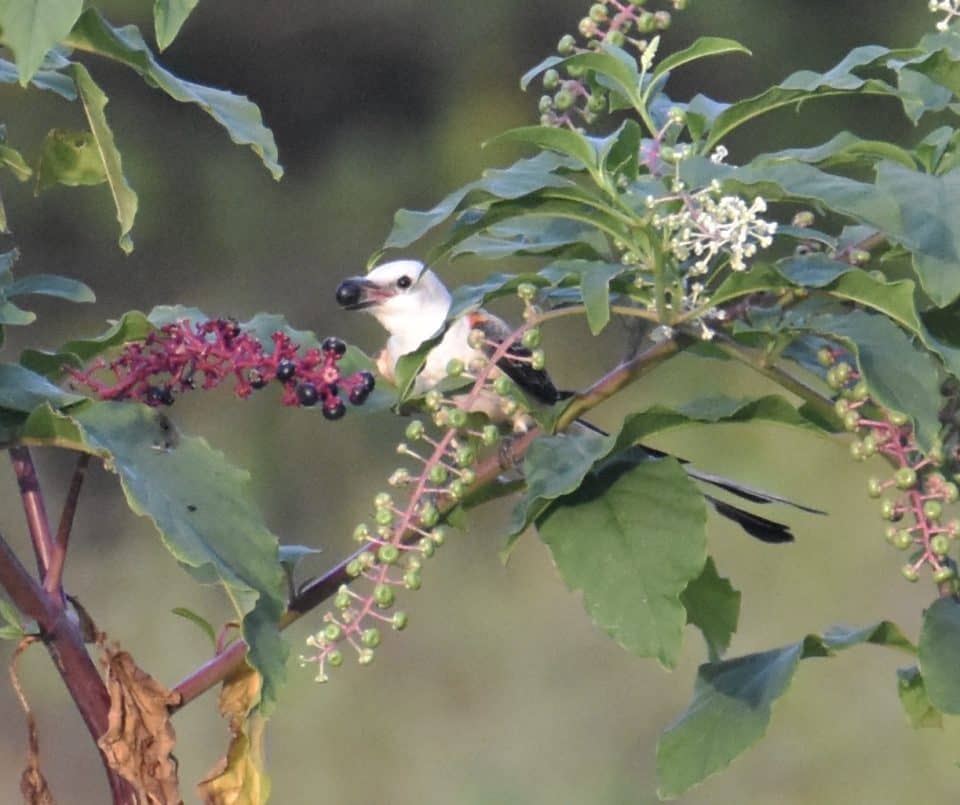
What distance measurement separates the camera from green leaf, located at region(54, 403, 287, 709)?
0.77 metres

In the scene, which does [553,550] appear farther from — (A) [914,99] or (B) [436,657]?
(B) [436,657]

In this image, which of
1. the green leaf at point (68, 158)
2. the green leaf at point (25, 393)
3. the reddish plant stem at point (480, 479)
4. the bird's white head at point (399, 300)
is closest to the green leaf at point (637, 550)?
the reddish plant stem at point (480, 479)

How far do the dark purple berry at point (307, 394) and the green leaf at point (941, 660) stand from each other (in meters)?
0.32

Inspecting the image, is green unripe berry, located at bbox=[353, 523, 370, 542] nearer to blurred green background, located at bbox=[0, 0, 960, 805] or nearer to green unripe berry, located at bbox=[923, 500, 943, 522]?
green unripe berry, located at bbox=[923, 500, 943, 522]

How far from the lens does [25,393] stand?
2.72 feet

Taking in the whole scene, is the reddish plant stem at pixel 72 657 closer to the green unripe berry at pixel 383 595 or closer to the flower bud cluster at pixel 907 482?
the green unripe berry at pixel 383 595

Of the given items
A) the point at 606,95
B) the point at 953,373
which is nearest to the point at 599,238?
the point at 606,95

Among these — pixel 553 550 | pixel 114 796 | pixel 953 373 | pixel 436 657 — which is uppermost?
pixel 953 373

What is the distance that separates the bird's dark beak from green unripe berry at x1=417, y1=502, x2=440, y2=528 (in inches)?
33.4

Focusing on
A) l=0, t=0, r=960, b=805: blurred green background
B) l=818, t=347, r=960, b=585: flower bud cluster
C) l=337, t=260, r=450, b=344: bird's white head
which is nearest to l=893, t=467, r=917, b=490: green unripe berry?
l=818, t=347, r=960, b=585: flower bud cluster

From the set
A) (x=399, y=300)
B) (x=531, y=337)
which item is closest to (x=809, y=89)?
(x=531, y=337)

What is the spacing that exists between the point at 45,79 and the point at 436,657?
10.2 feet

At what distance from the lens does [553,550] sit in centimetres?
84

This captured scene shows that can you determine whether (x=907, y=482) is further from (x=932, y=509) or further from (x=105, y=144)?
(x=105, y=144)
